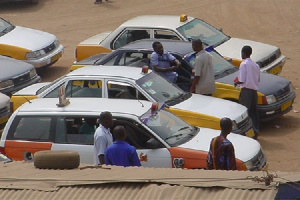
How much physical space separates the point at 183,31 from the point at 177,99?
419 cm

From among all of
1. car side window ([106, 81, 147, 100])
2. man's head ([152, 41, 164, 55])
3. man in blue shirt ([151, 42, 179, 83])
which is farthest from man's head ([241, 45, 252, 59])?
car side window ([106, 81, 147, 100])

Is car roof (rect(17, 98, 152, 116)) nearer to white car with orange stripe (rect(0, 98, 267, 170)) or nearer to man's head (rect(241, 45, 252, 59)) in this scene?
white car with orange stripe (rect(0, 98, 267, 170))

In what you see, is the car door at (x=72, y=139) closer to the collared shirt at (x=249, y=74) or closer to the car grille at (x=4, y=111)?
the car grille at (x=4, y=111)

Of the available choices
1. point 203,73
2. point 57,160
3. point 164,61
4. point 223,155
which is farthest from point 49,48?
point 57,160

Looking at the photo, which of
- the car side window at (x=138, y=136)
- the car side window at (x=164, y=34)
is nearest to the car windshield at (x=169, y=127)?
the car side window at (x=138, y=136)

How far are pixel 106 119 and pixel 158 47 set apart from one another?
387 centimetres

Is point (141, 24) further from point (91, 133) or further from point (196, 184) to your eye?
point (196, 184)

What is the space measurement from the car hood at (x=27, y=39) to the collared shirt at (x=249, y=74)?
6138 millimetres

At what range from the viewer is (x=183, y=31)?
15969 millimetres

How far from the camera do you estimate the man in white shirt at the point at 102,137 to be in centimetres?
946

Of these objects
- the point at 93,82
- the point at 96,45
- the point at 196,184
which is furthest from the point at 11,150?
the point at 96,45

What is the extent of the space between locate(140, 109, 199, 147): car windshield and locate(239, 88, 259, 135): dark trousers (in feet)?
7.18

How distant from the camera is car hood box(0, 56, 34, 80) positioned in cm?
1495

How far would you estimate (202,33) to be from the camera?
1634 cm
